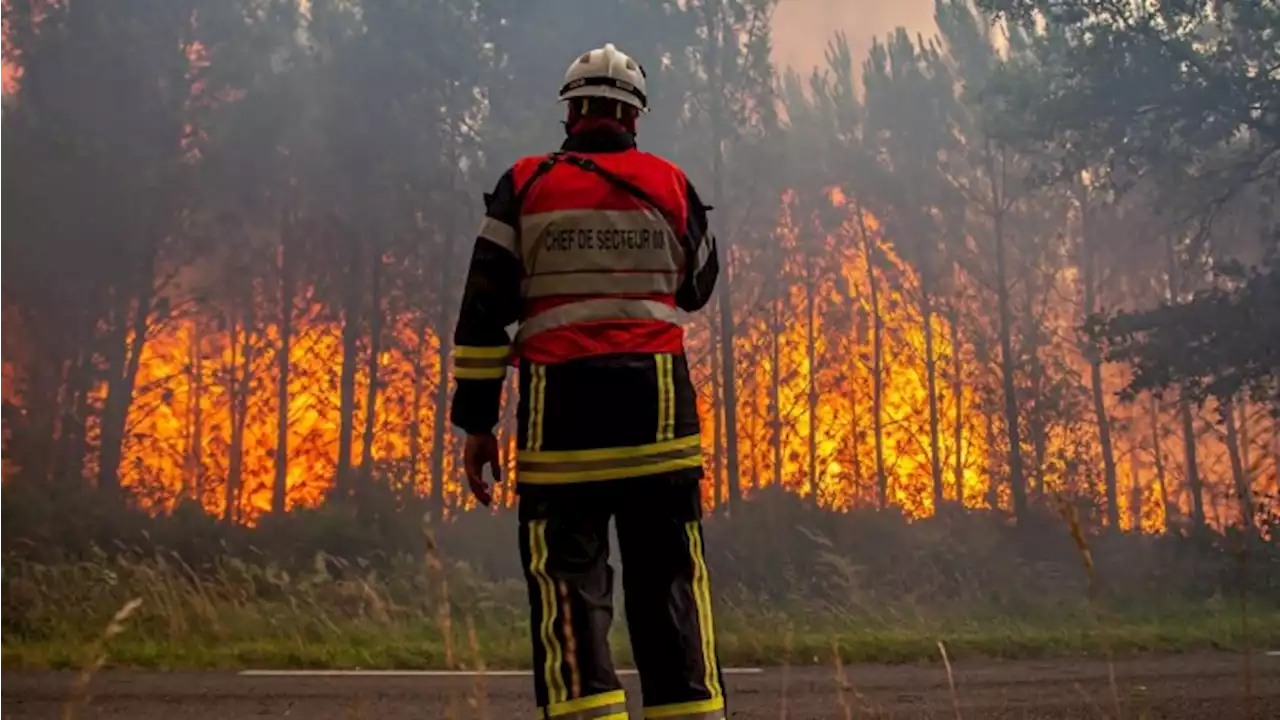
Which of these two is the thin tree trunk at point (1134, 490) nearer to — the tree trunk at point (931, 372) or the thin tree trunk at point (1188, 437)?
the thin tree trunk at point (1188, 437)

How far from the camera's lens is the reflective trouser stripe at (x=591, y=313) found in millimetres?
2361

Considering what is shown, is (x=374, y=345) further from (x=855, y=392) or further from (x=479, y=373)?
(x=479, y=373)

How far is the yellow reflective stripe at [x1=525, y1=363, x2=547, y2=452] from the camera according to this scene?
2318 millimetres

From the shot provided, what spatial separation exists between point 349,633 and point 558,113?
44.5ft

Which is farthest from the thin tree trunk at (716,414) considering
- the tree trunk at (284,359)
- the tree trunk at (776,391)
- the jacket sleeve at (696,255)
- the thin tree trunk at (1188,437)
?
the jacket sleeve at (696,255)

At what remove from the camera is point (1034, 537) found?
15523 mm

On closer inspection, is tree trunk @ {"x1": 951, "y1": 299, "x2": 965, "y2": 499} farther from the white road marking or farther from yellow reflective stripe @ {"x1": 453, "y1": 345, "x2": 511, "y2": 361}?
yellow reflective stripe @ {"x1": 453, "y1": 345, "x2": 511, "y2": 361}

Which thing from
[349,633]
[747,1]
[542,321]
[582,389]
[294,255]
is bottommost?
[349,633]

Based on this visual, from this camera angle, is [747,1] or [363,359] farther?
[363,359]

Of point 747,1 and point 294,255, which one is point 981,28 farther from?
point 294,255

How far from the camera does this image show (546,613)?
221 centimetres

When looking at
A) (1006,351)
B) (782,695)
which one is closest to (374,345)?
(1006,351)

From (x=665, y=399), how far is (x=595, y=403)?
0.18 m

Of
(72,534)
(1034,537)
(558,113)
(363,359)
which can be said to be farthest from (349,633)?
(363,359)
